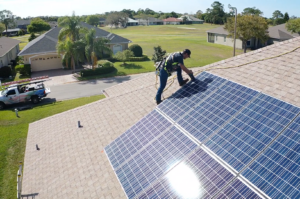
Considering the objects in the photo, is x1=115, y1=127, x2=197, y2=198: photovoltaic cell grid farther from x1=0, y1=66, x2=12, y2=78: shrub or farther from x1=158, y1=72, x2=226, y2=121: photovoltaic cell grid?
x1=0, y1=66, x2=12, y2=78: shrub

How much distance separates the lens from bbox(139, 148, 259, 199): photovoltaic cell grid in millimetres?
6580

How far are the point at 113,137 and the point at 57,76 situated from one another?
32.1 meters

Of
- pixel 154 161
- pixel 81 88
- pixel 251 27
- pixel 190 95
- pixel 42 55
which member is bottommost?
pixel 81 88

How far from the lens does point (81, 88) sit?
33406 mm

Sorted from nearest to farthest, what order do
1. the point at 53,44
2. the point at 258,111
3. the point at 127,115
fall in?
Result: the point at 258,111 → the point at 127,115 → the point at 53,44

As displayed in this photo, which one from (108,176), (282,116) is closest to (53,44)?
(108,176)

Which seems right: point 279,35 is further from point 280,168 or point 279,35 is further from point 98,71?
point 280,168

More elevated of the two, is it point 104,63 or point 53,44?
point 53,44

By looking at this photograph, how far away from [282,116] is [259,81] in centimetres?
321

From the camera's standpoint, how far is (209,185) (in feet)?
22.6

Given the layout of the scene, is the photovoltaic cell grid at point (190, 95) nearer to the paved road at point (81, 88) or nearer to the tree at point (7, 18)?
the paved road at point (81, 88)

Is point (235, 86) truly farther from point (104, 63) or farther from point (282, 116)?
point (104, 63)

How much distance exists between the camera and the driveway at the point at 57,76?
3697 centimetres

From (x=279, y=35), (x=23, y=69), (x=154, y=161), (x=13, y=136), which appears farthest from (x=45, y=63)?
(x=279, y=35)
